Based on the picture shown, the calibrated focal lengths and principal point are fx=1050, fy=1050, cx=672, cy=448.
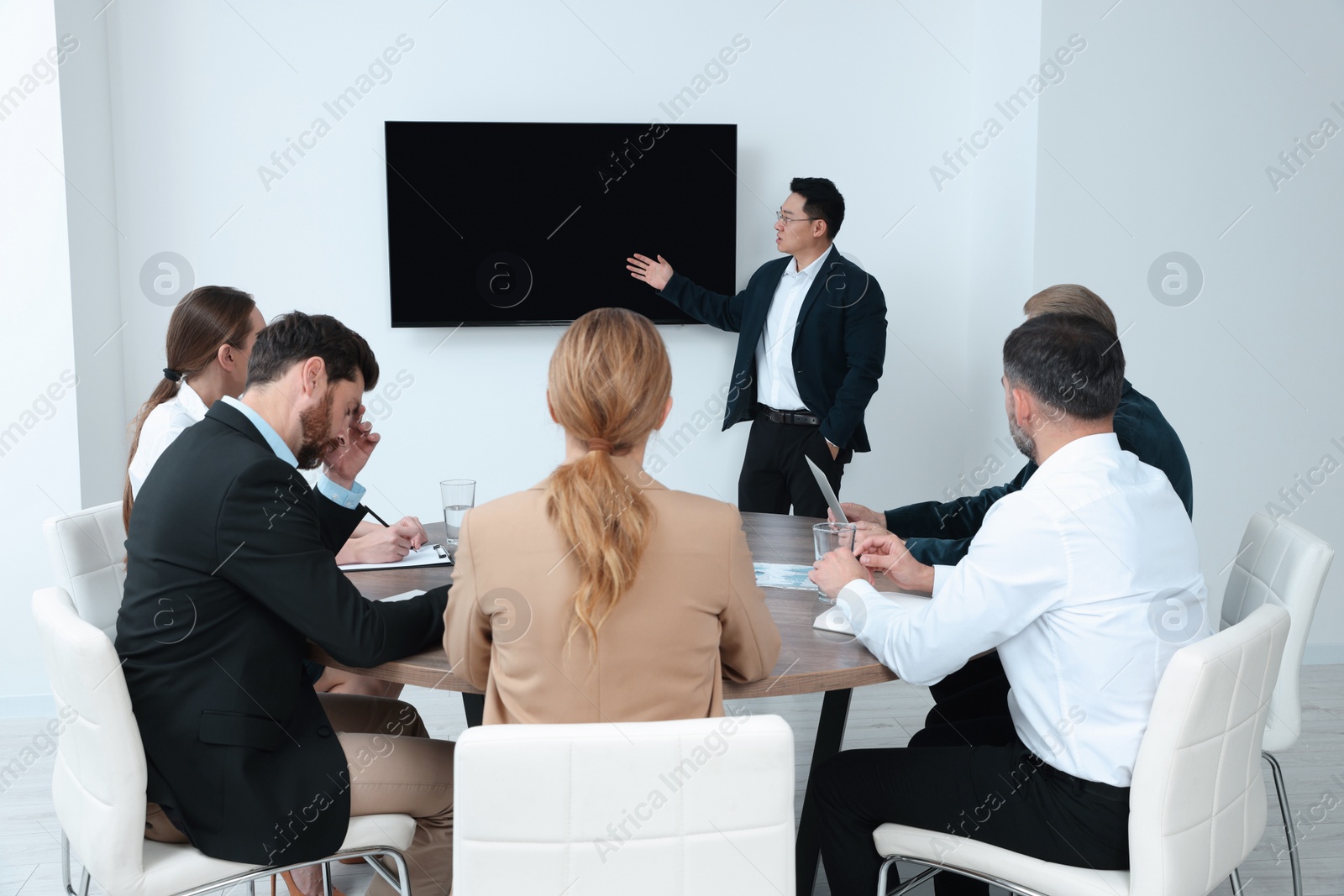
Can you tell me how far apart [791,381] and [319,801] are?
2.78 m

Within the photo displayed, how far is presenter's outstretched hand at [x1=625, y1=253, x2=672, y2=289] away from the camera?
13.8ft

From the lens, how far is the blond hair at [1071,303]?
253cm

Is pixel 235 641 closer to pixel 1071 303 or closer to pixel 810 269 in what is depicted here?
pixel 1071 303

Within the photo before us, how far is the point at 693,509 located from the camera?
151 centimetres

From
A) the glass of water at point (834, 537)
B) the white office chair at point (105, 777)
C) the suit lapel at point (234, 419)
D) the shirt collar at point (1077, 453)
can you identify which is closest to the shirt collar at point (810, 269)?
the glass of water at point (834, 537)

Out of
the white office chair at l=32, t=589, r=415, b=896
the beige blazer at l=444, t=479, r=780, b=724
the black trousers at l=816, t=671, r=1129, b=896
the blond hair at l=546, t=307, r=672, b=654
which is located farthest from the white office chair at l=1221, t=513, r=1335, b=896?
the white office chair at l=32, t=589, r=415, b=896

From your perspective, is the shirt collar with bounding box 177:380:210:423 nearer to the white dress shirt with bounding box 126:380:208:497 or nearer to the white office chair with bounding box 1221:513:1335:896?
the white dress shirt with bounding box 126:380:208:497

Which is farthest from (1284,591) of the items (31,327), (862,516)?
(31,327)

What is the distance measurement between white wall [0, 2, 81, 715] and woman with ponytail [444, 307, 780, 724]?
2.74 meters

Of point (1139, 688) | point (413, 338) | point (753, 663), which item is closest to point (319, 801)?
point (753, 663)

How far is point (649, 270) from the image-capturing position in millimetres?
4227

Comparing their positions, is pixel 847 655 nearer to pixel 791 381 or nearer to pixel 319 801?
pixel 319 801

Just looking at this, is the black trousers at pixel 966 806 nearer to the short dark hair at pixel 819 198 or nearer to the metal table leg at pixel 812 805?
the metal table leg at pixel 812 805

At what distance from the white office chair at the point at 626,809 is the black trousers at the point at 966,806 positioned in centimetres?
52
